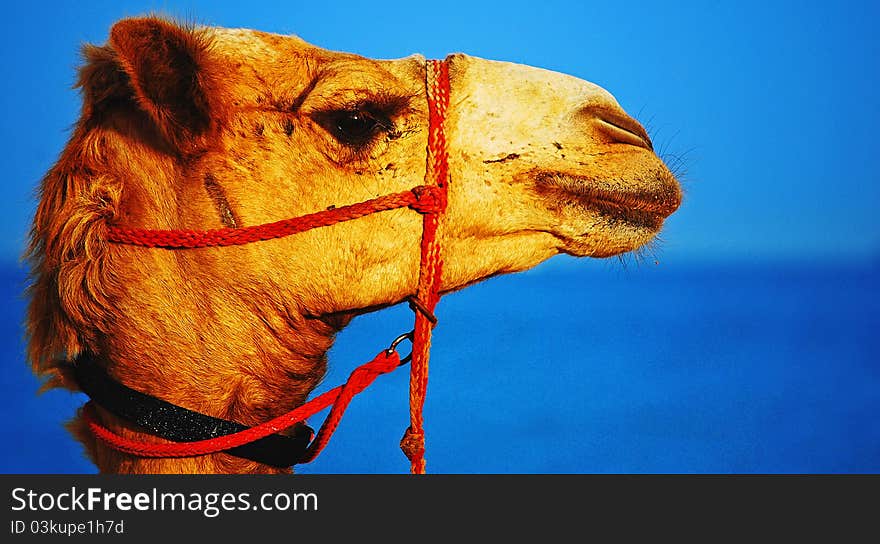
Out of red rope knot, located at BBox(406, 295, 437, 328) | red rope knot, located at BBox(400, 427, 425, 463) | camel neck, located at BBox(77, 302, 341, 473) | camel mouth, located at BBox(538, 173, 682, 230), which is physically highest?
camel mouth, located at BBox(538, 173, 682, 230)

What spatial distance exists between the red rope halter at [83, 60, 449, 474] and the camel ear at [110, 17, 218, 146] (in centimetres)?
24

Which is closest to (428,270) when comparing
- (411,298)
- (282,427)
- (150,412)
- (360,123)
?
(411,298)

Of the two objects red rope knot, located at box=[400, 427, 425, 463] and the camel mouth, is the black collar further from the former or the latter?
the camel mouth

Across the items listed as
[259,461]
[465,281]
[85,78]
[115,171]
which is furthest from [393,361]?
[85,78]

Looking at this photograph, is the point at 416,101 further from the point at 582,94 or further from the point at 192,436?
the point at 192,436

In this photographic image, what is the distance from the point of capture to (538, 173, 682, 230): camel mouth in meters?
1.95

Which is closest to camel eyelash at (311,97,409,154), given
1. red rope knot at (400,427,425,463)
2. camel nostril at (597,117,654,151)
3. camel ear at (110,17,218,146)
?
camel ear at (110,17,218,146)

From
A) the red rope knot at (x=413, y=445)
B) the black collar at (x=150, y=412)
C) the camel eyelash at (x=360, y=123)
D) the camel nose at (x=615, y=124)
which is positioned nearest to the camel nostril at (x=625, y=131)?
the camel nose at (x=615, y=124)

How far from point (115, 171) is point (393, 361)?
2.48 feet

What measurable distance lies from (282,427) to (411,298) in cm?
41

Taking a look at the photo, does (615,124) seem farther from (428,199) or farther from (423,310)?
(423,310)

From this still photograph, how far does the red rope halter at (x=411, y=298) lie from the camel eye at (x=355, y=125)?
0.12m

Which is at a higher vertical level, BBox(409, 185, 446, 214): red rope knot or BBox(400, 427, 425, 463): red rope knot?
BBox(409, 185, 446, 214): red rope knot

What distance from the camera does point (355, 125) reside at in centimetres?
192
